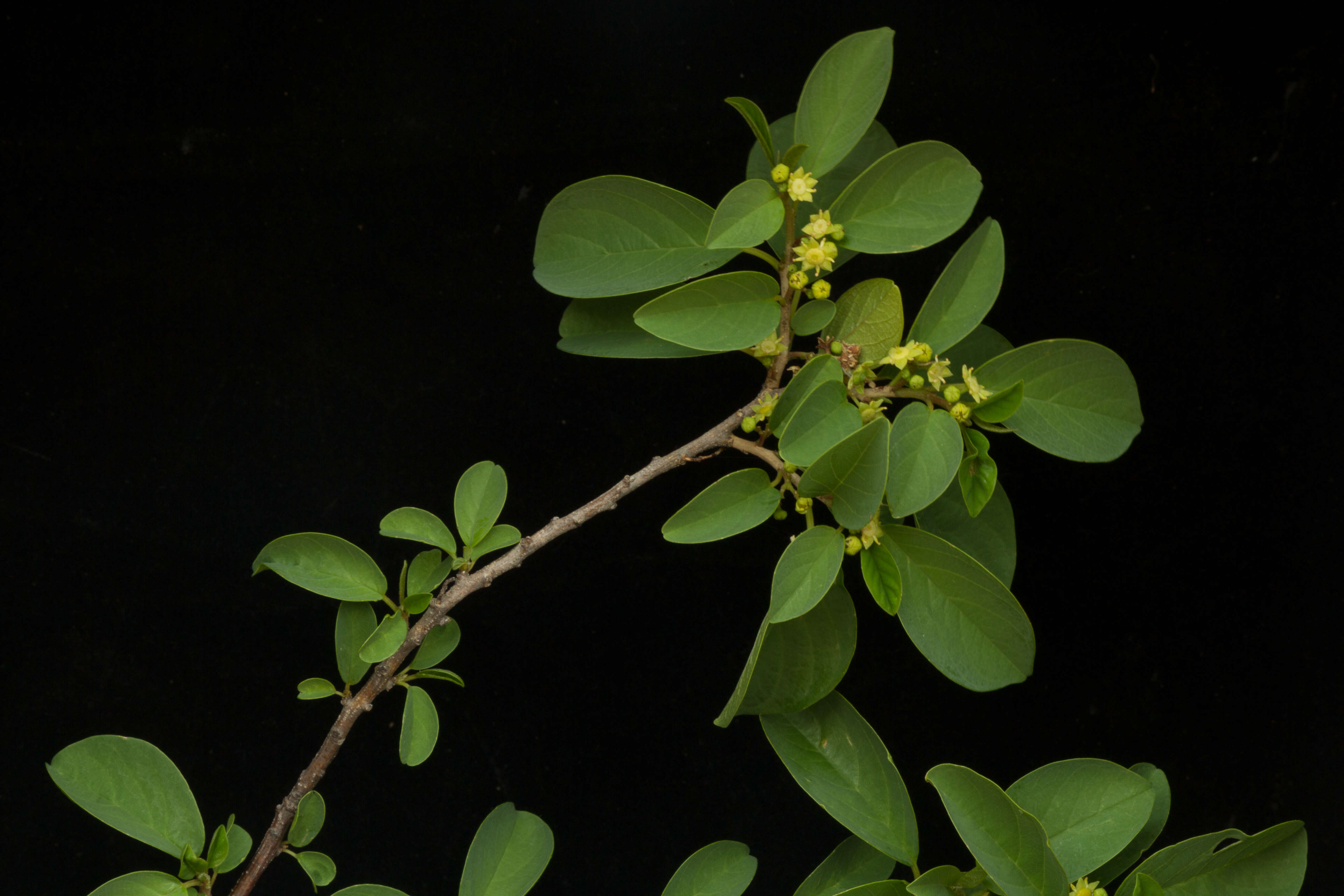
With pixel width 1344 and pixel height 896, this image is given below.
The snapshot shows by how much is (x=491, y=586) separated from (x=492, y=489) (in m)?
0.47

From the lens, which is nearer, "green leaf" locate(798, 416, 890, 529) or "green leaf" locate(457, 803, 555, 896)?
"green leaf" locate(798, 416, 890, 529)

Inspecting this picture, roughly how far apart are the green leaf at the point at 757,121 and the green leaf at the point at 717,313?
0.13m

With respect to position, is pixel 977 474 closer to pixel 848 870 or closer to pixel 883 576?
pixel 883 576

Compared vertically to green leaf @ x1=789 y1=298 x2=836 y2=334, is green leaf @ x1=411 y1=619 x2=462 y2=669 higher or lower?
lower

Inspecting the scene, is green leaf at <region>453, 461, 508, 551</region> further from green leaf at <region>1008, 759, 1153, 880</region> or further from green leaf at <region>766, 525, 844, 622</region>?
green leaf at <region>1008, 759, 1153, 880</region>

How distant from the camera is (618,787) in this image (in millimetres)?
1521

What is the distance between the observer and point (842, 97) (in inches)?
38.8

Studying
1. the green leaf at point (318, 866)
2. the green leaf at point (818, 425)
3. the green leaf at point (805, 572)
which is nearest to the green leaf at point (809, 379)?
the green leaf at point (818, 425)

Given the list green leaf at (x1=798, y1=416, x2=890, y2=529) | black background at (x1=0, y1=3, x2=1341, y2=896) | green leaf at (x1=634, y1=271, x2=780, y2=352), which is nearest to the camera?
green leaf at (x1=798, y1=416, x2=890, y2=529)

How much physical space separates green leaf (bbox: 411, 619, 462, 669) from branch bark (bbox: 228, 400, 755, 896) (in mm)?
16

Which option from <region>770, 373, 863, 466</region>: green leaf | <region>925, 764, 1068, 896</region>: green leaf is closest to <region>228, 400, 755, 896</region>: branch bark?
<region>770, 373, 863, 466</region>: green leaf

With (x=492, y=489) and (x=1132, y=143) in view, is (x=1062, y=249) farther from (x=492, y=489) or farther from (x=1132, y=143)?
(x=492, y=489)

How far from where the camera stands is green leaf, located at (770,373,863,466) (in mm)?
894

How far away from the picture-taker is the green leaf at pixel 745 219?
92 centimetres
